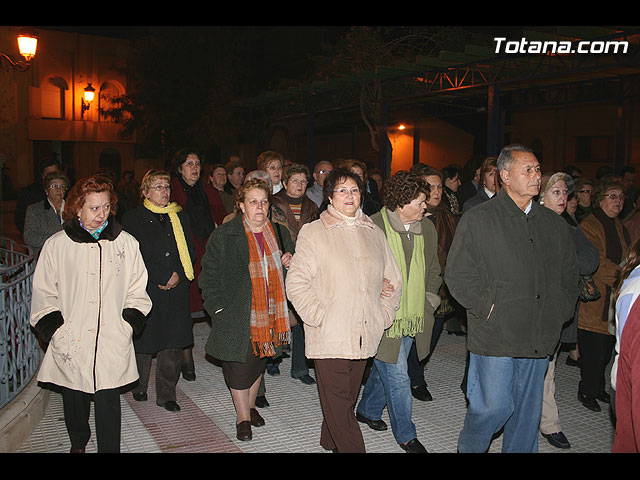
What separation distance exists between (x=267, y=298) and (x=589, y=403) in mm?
3111

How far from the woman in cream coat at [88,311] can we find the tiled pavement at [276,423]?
0.85 m

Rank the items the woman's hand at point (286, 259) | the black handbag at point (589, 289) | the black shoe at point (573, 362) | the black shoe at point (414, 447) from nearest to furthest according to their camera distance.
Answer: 1. the black shoe at point (414, 447)
2. the woman's hand at point (286, 259)
3. the black handbag at point (589, 289)
4. the black shoe at point (573, 362)

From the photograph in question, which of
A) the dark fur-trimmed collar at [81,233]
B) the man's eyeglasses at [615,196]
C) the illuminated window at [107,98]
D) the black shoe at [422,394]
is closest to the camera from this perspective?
the dark fur-trimmed collar at [81,233]

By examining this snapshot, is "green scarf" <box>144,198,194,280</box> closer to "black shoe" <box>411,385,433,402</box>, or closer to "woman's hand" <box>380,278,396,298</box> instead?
"woman's hand" <box>380,278,396,298</box>

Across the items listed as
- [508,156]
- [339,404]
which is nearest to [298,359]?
[339,404]

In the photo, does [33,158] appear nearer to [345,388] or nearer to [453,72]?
[453,72]

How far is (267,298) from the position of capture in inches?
206

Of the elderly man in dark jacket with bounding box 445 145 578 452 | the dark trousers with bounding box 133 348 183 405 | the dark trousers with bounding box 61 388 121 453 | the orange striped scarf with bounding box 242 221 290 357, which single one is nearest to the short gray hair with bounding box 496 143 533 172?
the elderly man in dark jacket with bounding box 445 145 578 452

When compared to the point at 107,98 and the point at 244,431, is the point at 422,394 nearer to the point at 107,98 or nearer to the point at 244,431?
the point at 244,431

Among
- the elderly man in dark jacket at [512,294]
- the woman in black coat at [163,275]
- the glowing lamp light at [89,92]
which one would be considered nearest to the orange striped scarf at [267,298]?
the woman in black coat at [163,275]

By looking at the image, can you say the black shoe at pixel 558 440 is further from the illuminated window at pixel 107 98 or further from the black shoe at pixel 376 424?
the illuminated window at pixel 107 98

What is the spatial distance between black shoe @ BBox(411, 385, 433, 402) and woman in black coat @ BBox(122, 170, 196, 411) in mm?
2238

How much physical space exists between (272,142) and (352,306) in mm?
22539

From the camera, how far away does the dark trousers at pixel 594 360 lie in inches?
231
